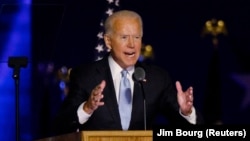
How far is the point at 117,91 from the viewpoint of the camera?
17.1 ft

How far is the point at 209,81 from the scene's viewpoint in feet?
25.0

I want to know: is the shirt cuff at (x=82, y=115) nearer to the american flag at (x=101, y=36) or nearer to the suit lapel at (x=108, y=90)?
the suit lapel at (x=108, y=90)

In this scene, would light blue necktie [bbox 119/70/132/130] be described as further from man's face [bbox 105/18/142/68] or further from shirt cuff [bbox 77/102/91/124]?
shirt cuff [bbox 77/102/91/124]

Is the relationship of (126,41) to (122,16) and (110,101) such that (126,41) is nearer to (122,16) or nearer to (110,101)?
(122,16)

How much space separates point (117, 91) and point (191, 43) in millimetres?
2529

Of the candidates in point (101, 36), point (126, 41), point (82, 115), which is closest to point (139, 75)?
point (82, 115)

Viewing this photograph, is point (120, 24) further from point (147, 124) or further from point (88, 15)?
point (88, 15)

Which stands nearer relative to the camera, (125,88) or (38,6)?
(125,88)

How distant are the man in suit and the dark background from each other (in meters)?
2.13

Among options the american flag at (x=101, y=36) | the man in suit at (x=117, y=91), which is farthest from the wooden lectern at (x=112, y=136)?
the american flag at (x=101, y=36)

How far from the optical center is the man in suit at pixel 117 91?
5027mm

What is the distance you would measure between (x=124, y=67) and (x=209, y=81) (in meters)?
2.45

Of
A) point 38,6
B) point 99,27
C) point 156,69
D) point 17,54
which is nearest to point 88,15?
point 99,27

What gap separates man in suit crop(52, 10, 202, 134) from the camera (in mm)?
5027
